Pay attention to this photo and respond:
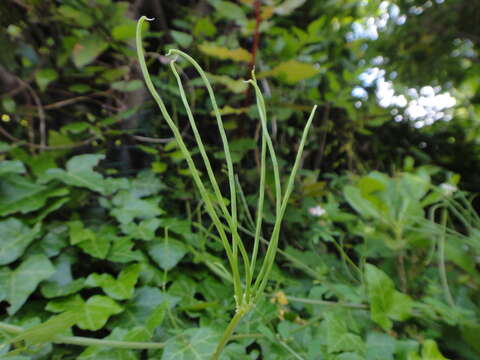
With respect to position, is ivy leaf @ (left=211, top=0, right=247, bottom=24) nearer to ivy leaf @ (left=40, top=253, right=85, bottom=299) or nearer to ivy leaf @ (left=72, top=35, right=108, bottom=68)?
ivy leaf @ (left=72, top=35, right=108, bottom=68)

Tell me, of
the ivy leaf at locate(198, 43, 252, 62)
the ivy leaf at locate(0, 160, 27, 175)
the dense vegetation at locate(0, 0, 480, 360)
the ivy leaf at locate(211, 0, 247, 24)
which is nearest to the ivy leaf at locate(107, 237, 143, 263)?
the dense vegetation at locate(0, 0, 480, 360)

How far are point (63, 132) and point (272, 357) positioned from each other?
74 cm

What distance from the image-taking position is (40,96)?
0.87 metres

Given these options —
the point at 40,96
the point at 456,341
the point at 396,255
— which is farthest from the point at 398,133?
the point at 40,96

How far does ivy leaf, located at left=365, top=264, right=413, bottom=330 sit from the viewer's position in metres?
0.50

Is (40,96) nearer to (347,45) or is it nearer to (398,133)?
(347,45)

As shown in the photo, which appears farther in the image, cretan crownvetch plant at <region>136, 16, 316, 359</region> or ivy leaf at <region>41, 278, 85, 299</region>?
ivy leaf at <region>41, 278, 85, 299</region>

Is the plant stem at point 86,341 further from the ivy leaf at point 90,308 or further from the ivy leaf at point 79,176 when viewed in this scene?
the ivy leaf at point 79,176

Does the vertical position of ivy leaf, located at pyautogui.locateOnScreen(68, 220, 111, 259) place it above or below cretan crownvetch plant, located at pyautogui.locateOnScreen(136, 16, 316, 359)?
below

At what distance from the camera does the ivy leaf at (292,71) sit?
705mm

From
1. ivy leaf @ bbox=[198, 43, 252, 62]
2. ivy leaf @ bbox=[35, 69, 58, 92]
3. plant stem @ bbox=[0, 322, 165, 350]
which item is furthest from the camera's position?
ivy leaf @ bbox=[35, 69, 58, 92]

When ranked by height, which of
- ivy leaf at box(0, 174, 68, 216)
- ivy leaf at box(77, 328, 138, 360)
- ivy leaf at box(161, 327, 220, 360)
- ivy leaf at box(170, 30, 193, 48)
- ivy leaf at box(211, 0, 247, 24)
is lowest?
ivy leaf at box(77, 328, 138, 360)

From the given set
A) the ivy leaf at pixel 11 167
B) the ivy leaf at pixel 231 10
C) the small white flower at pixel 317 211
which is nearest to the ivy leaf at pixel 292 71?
the ivy leaf at pixel 231 10

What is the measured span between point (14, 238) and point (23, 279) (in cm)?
8
